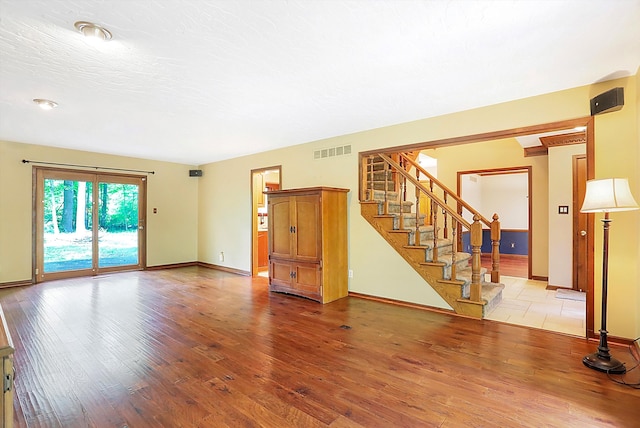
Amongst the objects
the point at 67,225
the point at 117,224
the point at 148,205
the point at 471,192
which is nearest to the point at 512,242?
the point at 471,192

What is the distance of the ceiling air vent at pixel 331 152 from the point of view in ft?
15.7

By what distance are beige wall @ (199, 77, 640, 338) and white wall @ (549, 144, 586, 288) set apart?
1.74ft

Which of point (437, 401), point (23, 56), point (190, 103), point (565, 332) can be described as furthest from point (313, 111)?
point (565, 332)

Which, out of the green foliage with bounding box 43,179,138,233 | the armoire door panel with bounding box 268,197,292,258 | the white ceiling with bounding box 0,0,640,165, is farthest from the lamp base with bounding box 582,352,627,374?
the green foliage with bounding box 43,179,138,233

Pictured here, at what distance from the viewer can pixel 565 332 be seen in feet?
10.5

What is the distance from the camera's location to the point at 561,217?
202 inches

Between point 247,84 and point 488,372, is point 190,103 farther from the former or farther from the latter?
point 488,372

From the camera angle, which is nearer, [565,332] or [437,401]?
[437,401]

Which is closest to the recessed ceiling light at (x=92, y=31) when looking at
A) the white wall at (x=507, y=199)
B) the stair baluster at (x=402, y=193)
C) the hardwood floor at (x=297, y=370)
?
the hardwood floor at (x=297, y=370)

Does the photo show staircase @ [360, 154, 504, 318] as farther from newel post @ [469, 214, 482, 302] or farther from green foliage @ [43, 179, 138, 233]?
green foliage @ [43, 179, 138, 233]

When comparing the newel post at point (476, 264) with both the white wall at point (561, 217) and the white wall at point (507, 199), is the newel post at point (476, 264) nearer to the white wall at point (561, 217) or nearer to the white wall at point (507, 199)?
the white wall at point (561, 217)

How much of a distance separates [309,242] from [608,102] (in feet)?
11.7

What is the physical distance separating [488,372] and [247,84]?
3.29 meters

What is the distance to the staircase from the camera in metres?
3.71
